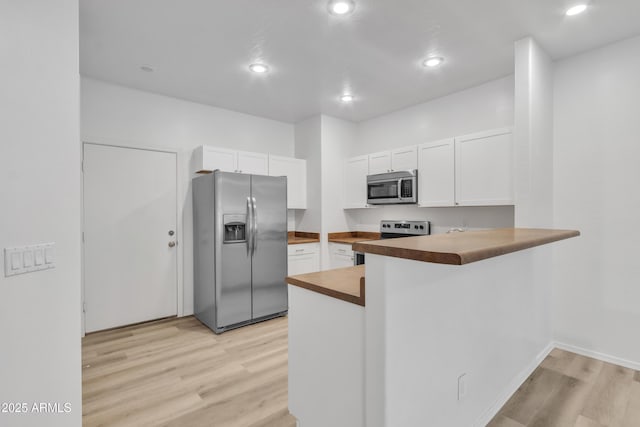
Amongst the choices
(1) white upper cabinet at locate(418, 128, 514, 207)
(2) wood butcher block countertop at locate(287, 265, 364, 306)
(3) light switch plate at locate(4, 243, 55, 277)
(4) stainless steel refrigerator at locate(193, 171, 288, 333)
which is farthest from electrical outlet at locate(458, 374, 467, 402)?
(4) stainless steel refrigerator at locate(193, 171, 288, 333)

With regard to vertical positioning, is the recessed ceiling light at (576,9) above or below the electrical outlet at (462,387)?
above

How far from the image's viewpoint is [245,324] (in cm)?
361

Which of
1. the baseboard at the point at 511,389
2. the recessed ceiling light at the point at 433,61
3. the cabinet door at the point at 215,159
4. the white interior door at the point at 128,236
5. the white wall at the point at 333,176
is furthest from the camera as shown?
the white wall at the point at 333,176

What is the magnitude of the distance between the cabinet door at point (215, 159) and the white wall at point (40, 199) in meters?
2.23

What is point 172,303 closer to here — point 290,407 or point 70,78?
point 290,407

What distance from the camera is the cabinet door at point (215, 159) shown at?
379 cm

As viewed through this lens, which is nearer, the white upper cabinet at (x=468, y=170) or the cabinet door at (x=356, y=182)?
the white upper cabinet at (x=468, y=170)

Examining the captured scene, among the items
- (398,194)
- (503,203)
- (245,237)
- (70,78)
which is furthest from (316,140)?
(70,78)

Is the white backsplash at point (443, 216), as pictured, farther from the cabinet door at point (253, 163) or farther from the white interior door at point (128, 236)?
the white interior door at point (128, 236)

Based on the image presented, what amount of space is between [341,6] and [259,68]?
120 centimetres

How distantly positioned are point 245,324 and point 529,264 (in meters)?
2.89

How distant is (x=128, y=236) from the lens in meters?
3.58

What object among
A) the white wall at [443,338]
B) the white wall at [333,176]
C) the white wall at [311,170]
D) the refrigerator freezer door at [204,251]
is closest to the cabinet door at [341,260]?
the white wall at [333,176]

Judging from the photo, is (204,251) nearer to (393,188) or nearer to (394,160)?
(393,188)
